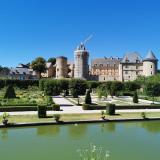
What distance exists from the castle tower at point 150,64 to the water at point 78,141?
55.9 metres

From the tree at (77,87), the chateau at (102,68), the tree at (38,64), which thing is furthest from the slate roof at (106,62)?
the tree at (77,87)

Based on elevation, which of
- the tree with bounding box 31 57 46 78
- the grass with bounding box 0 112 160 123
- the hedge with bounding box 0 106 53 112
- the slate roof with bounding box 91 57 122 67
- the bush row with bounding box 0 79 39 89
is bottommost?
the grass with bounding box 0 112 160 123

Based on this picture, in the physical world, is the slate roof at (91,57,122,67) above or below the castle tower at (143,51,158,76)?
above

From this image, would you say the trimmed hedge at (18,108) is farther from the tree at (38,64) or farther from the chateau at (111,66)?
the tree at (38,64)

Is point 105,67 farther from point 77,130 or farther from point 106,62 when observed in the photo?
point 77,130

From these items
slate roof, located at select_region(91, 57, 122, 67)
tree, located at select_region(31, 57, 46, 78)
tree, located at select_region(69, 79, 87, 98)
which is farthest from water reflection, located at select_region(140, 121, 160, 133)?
slate roof, located at select_region(91, 57, 122, 67)

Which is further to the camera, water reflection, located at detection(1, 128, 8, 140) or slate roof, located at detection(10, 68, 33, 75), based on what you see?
slate roof, located at detection(10, 68, 33, 75)

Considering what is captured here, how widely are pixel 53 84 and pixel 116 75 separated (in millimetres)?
54193

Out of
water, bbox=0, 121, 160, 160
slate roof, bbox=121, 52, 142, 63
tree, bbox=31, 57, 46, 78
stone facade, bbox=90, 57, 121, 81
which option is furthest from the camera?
stone facade, bbox=90, 57, 121, 81

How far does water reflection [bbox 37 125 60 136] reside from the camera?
18297 millimetres

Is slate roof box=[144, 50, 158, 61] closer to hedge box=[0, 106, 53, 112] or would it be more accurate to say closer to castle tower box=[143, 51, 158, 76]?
castle tower box=[143, 51, 158, 76]

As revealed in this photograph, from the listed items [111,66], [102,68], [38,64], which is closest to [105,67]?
[102,68]

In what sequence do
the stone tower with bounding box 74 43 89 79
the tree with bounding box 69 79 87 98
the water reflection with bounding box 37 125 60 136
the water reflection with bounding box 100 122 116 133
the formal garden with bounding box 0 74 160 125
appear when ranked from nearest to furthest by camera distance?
the water reflection with bounding box 37 125 60 136 → the water reflection with bounding box 100 122 116 133 → the formal garden with bounding box 0 74 160 125 → the tree with bounding box 69 79 87 98 → the stone tower with bounding box 74 43 89 79

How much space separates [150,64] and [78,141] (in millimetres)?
63003
